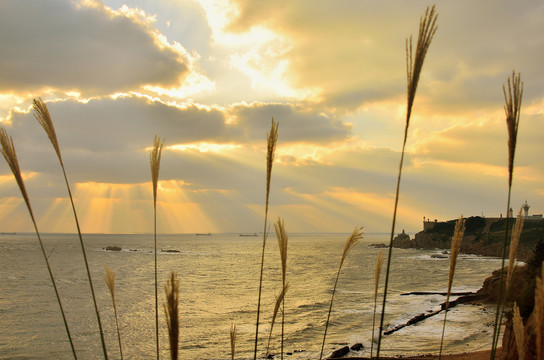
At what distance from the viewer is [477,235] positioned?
9212 centimetres

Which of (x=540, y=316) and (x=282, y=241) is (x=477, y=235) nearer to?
(x=282, y=241)

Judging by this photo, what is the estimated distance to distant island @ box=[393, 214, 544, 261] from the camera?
222 ft

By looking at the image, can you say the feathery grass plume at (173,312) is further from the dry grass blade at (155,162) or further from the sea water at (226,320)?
the sea water at (226,320)

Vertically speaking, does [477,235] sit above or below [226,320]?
above

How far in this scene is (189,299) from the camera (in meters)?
30.8

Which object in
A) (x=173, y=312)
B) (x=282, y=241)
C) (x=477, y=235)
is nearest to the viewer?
(x=173, y=312)

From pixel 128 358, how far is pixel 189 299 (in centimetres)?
1459

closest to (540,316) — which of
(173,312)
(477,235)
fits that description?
(173,312)

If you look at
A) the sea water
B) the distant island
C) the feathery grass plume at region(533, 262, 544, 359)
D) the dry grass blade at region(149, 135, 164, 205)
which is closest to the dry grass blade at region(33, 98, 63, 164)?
the dry grass blade at region(149, 135, 164, 205)

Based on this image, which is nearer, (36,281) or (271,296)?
(271,296)

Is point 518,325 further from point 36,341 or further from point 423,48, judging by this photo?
point 36,341

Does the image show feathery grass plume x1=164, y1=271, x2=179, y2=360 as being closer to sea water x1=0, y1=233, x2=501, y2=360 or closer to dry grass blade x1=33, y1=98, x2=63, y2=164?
dry grass blade x1=33, y1=98, x2=63, y2=164

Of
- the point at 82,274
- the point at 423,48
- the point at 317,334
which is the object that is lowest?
the point at 82,274

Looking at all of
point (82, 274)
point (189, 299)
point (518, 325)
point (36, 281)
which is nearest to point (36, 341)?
point (189, 299)
